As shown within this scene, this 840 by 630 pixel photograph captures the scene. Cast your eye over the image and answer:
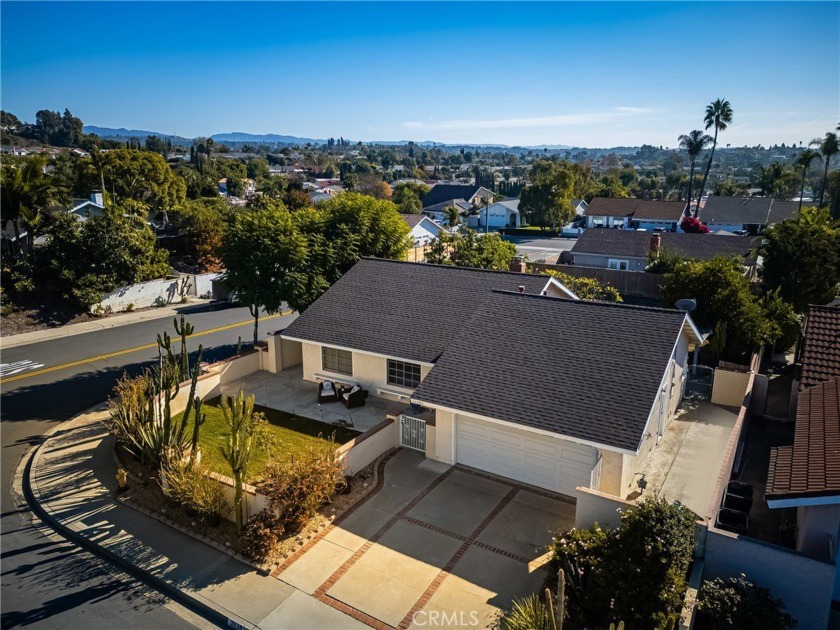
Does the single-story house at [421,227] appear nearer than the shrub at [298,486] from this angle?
No

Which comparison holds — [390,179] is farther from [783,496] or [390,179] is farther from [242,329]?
[783,496]

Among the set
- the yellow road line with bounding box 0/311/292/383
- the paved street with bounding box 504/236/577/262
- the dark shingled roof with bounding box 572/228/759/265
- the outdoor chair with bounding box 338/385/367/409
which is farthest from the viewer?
the paved street with bounding box 504/236/577/262

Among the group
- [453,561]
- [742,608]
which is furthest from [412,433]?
[742,608]

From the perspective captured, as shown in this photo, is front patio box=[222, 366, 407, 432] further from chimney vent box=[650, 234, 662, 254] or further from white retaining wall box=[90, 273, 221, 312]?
chimney vent box=[650, 234, 662, 254]

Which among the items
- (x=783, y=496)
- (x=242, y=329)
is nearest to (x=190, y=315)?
(x=242, y=329)

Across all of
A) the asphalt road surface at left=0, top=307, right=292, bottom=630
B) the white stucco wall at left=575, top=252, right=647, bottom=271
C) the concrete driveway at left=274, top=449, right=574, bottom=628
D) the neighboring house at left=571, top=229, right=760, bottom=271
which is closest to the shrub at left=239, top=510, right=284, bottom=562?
the concrete driveway at left=274, top=449, right=574, bottom=628

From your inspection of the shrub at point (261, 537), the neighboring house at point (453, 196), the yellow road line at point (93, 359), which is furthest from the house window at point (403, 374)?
the neighboring house at point (453, 196)

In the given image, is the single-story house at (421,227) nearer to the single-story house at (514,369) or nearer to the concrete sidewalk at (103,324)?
the concrete sidewalk at (103,324)
